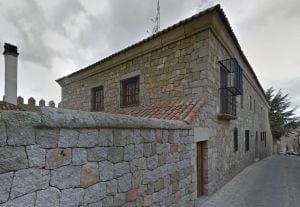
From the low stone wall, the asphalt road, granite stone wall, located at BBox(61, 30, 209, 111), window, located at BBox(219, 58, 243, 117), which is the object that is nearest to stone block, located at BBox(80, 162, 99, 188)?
the low stone wall

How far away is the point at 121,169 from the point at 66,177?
770 mm

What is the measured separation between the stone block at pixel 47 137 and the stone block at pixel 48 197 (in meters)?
0.36

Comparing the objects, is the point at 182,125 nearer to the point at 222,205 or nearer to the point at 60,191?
the point at 222,205

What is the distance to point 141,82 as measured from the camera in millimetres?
7457

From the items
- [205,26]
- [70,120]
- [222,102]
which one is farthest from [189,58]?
[70,120]

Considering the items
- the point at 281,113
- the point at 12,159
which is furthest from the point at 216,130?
the point at 281,113

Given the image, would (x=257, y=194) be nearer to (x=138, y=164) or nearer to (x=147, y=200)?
(x=147, y=200)

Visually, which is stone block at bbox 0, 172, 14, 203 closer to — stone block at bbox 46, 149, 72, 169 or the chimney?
stone block at bbox 46, 149, 72, 169

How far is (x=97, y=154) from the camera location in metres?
2.21

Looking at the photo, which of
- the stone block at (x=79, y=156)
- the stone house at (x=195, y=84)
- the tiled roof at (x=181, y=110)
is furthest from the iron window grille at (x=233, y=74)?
the stone block at (x=79, y=156)

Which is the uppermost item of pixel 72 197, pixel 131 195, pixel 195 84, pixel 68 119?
pixel 195 84

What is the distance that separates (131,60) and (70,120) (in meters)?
6.25

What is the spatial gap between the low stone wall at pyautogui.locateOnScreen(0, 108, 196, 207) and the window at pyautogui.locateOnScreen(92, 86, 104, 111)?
6400mm

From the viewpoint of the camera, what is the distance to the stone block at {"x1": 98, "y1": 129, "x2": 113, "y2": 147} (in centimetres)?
225
